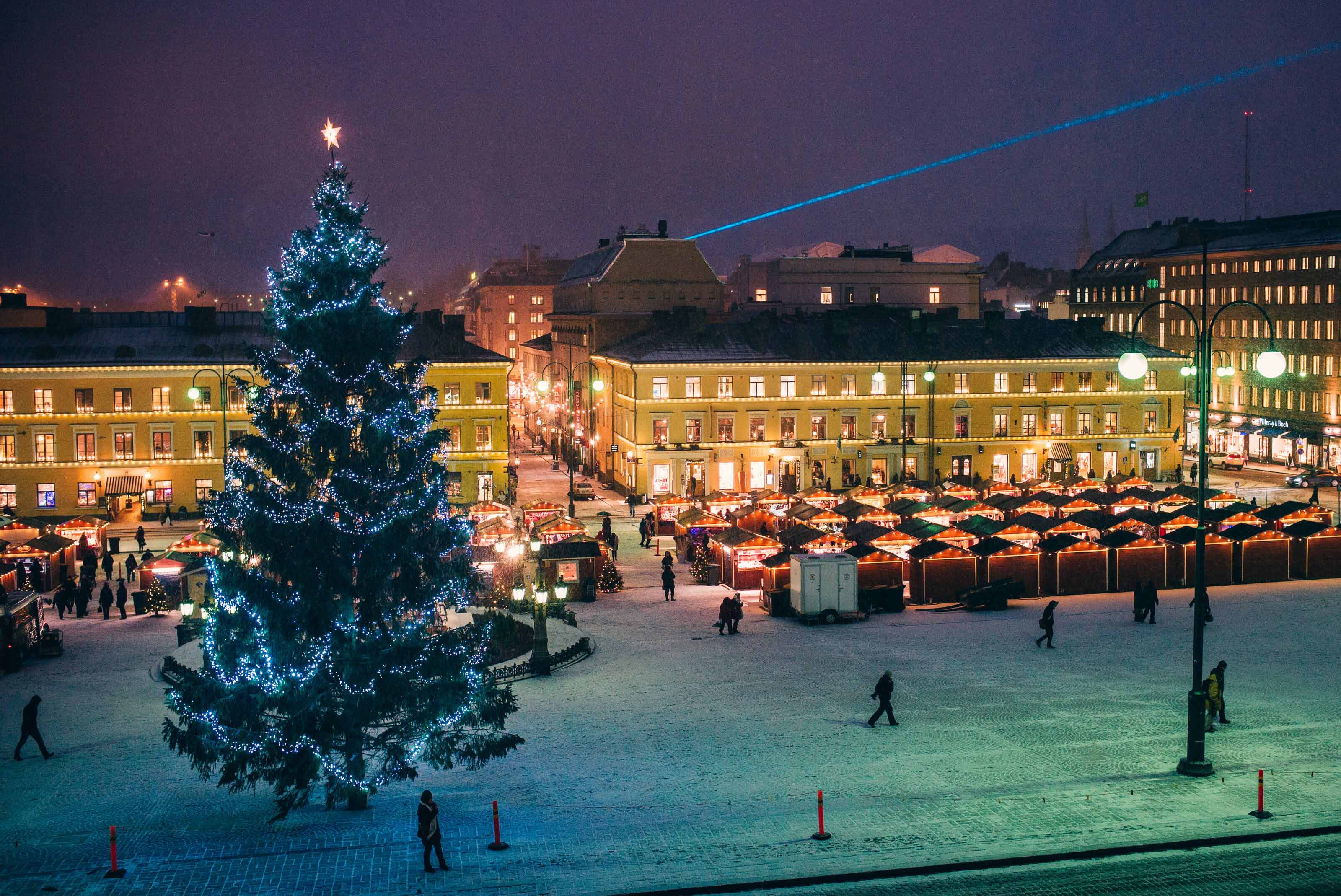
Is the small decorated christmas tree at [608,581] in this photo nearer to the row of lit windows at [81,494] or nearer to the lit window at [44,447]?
the row of lit windows at [81,494]

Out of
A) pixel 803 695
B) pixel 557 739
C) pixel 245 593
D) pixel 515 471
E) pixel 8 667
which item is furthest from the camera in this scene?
pixel 515 471

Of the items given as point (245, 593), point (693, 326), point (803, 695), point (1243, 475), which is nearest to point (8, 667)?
point (245, 593)

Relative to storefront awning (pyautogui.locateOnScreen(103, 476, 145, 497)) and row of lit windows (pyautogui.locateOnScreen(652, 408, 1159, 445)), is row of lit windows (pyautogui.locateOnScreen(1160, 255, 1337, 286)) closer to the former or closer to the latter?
row of lit windows (pyautogui.locateOnScreen(652, 408, 1159, 445))

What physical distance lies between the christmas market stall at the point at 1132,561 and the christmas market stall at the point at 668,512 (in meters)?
18.2

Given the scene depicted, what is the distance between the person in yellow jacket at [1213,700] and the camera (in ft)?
77.8

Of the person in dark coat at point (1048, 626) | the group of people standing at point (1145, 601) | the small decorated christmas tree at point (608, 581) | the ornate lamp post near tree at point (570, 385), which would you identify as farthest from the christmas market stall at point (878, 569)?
the ornate lamp post near tree at point (570, 385)

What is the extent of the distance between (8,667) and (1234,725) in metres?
27.9

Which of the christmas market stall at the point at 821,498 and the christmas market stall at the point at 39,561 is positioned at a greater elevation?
the christmas market stall at the point at 821,498

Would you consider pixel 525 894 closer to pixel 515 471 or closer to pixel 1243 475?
pixel 515 471

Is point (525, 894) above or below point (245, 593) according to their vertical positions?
below

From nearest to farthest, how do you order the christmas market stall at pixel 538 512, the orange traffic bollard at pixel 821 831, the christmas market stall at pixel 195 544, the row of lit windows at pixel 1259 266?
the orange traffic bollard at pixel 821 831
the christmas market stall at pixel 195 544
the christmas market stall at pixel 538 512
the row of lit windows at pixel 1259 266

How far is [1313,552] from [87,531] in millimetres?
44344

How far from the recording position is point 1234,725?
24.2 m

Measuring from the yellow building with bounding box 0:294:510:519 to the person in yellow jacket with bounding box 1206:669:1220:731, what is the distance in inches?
1549
